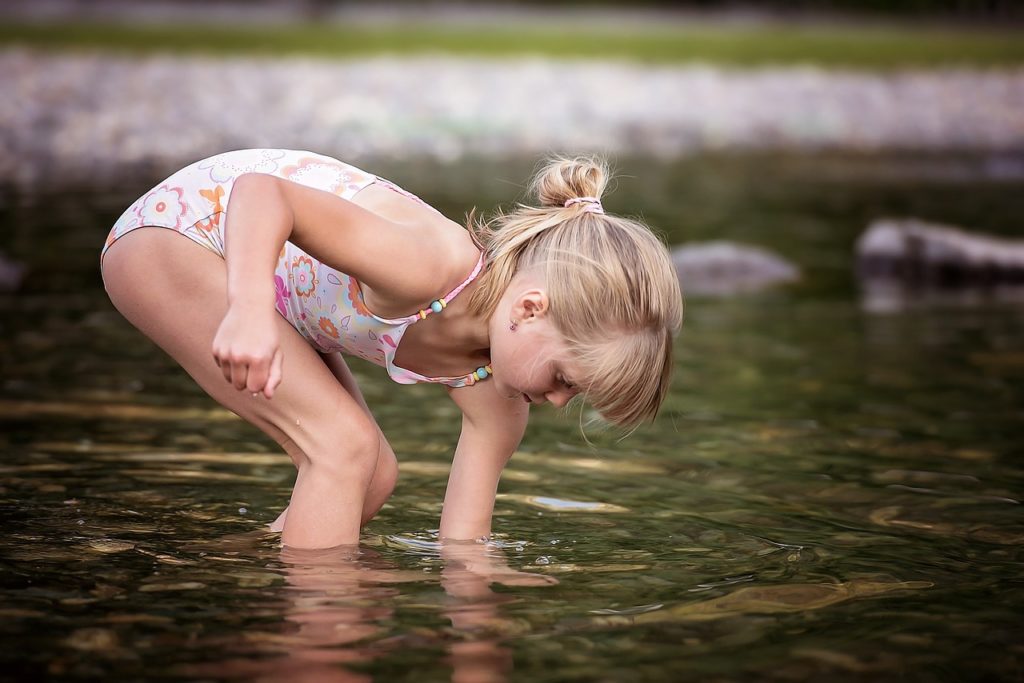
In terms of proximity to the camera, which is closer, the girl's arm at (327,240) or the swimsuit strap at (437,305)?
the girl's arm at (327,240)

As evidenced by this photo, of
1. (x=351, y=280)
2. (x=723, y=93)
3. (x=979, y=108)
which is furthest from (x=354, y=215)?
(x=979, y=108)

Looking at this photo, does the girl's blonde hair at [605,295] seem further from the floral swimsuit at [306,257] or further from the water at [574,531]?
the water at [574,531]

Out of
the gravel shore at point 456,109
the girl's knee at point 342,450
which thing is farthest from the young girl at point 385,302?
the gravel shore at point 456,109

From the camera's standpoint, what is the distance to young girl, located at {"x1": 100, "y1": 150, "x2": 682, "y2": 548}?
3.31 meters

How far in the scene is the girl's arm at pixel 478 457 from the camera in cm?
373

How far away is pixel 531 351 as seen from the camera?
3365mm

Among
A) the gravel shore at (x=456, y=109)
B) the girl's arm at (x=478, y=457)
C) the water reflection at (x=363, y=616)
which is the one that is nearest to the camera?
the water reflection at (x=363, y=616)

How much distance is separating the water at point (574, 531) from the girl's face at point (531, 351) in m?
0.43

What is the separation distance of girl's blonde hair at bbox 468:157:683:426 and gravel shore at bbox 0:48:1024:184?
1025 cm

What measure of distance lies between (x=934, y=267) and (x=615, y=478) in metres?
5.17

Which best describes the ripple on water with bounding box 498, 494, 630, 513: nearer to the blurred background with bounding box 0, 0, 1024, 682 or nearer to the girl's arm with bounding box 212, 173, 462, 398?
the blurred background with bounding box 0, 0, 1024, 682

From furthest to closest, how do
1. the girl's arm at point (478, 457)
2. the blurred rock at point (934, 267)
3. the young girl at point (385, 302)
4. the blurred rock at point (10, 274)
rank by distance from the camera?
the blurred rock at point (934, 267) → the blurred rock at point (10, 274) → the girl's arm at point (478, 457) → the young girl at point (385, 302)

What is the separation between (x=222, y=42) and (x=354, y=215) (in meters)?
19.3

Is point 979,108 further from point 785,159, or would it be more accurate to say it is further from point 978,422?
point 978,422
